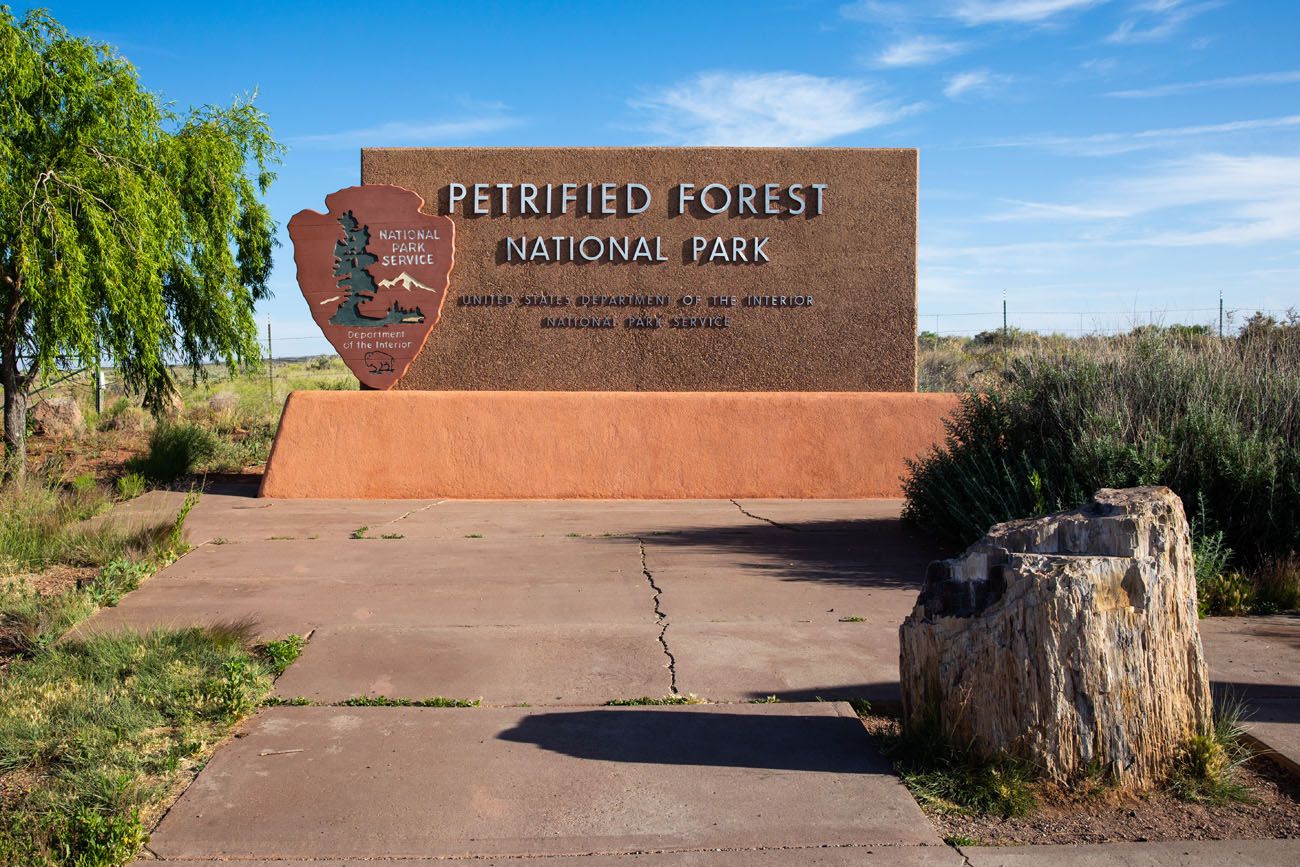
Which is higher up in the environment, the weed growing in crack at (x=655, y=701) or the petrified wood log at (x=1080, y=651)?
the petrified wood log at (x=1080, y=651)

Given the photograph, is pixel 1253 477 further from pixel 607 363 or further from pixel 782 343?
pixel 607 363

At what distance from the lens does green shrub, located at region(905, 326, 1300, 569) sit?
8.27 meters

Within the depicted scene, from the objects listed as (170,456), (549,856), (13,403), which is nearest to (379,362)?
(170,456)

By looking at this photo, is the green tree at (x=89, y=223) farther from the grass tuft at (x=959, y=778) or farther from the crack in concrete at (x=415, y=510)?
the grass tuft at (x=959, y=778)

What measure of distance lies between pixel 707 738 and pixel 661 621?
2040 millimetres

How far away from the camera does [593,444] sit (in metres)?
13.7

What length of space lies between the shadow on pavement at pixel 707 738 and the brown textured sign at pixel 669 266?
9023mm

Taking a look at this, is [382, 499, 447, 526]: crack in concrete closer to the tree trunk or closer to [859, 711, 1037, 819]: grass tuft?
the tree trunk

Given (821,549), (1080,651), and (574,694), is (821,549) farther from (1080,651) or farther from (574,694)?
(1080,651)

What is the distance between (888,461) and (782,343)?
1.94 metres

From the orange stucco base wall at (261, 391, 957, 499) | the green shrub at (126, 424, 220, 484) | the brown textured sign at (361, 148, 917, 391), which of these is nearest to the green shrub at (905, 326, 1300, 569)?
the orange stucco base wall at (261, 391, 957, 499)

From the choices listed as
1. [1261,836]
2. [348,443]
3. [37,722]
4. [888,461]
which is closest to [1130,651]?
[1261,836]

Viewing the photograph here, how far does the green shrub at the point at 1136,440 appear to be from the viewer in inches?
325

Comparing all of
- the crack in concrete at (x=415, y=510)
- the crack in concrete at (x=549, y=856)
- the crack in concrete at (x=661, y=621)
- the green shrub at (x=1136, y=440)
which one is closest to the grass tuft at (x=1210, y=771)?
the crack in concrete at (x=549, y=856)
